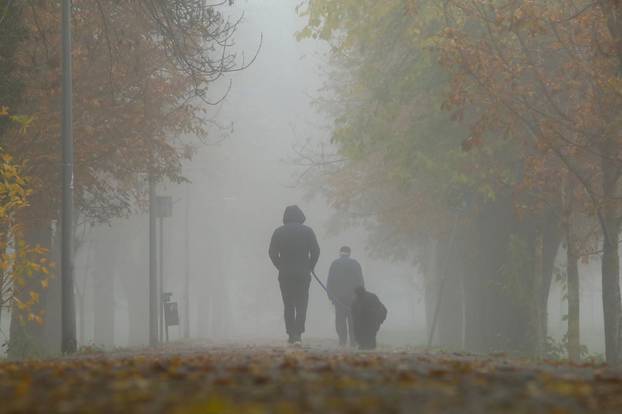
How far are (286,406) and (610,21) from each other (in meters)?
10.0

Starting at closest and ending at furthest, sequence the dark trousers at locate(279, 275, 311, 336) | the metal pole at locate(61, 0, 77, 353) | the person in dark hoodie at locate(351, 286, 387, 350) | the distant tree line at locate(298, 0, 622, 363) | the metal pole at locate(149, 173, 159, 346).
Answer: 1. the distant tree line at locate(298, 0, 622, 363)
2. the metal pole at locate(61, 0, 77, 353)
3. the person in dark hoodie at locate(351, 286, 387, 350)
4. the dark trousers at locate(279, 275, 311, 336)
5. the metal pole at locate(149, 173, 159, 346)

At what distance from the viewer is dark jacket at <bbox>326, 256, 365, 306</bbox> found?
63.7 feet

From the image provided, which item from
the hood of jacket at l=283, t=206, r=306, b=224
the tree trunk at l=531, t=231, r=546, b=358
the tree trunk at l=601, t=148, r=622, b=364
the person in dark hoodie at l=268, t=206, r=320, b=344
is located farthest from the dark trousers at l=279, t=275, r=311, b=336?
the tree trunk at l=531, t=231, r=546, b=358

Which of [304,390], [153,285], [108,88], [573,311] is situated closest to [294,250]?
[573,311]

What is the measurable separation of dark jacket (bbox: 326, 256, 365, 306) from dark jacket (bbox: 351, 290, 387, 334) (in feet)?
12.9

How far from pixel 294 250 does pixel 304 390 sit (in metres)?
10.3

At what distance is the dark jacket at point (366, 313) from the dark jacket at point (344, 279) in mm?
3946

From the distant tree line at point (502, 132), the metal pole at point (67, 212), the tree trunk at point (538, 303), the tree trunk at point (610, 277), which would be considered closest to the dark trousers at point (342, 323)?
the distant tree line at point (502, 132)

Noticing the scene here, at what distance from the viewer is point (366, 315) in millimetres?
15359

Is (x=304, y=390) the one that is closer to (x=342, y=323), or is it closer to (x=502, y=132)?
(x=502, y=132)

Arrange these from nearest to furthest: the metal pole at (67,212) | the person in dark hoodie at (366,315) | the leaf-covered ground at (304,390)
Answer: the leaf-covered ground at (304,390) < the metal pole at (67,212) < the person in dark hoodie at (366,315)

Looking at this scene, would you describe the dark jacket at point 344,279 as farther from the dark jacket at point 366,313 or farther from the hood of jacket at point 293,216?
the dark jacket at point 366,313

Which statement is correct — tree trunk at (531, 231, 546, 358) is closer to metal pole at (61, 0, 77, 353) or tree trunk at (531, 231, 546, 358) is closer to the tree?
the tree

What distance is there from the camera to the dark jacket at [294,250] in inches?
615
